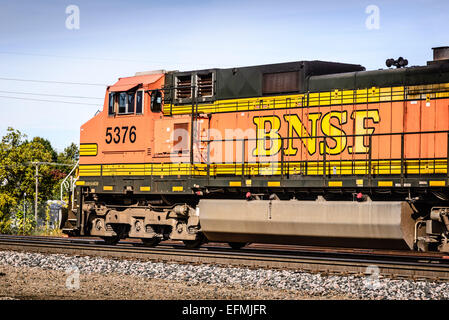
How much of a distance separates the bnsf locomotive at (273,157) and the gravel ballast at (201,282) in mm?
1844

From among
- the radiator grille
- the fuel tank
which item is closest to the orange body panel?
the radiator grille

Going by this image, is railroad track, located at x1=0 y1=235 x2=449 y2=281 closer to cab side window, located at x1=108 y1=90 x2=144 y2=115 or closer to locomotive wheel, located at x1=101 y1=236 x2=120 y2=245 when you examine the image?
locomotive wheel, located at x1=101 y1=236 x2=120 y2=245

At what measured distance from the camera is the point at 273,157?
44.6 ft

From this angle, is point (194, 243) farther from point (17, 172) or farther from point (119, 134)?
point (17, 172)

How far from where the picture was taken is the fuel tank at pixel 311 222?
38.2 feet

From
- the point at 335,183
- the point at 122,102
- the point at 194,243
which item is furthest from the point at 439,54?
the point at 122,102

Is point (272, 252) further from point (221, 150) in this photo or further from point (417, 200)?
point (417, 200)

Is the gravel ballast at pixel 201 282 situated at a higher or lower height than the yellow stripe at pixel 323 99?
lower

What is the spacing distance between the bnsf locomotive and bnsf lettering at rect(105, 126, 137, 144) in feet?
0.09

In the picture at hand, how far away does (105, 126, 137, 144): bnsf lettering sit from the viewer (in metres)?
15.5

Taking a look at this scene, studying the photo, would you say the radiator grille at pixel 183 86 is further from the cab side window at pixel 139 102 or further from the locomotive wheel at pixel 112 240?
the locomotive wheel at pixel 112 240

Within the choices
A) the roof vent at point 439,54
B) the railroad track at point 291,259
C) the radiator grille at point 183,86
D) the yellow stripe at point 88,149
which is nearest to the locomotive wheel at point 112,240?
the railroad track at point 291,259

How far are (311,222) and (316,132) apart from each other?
7.00 ft

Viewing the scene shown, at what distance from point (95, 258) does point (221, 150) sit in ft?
12.6
